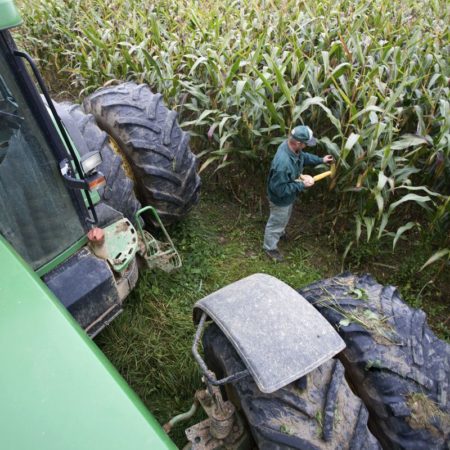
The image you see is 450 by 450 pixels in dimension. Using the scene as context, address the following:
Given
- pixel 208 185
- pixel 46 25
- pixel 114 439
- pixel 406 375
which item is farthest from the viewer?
pixel 46 25

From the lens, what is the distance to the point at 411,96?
262 centimetres

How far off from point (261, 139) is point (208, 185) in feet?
2.14

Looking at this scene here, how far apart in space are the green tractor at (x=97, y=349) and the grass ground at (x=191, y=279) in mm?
507

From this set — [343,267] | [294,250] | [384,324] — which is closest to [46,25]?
[294,250]

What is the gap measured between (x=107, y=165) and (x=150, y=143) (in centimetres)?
34

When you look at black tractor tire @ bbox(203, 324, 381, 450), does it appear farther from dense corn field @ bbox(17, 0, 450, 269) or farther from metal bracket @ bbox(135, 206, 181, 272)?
dense corn field @ bbox(17, 0, 450, 269)

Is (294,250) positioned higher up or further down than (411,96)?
further down

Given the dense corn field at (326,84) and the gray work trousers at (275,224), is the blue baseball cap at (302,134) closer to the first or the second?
the dense corn field at (326,84)

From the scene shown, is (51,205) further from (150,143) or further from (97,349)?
(150,143)

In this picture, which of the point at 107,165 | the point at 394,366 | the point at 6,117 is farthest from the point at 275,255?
the point at 6,117

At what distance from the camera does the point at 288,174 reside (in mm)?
2438

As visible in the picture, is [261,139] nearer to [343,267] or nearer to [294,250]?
[294,250]

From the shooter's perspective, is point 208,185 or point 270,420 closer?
point 270,420

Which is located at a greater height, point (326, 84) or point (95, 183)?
point (95, 183)
